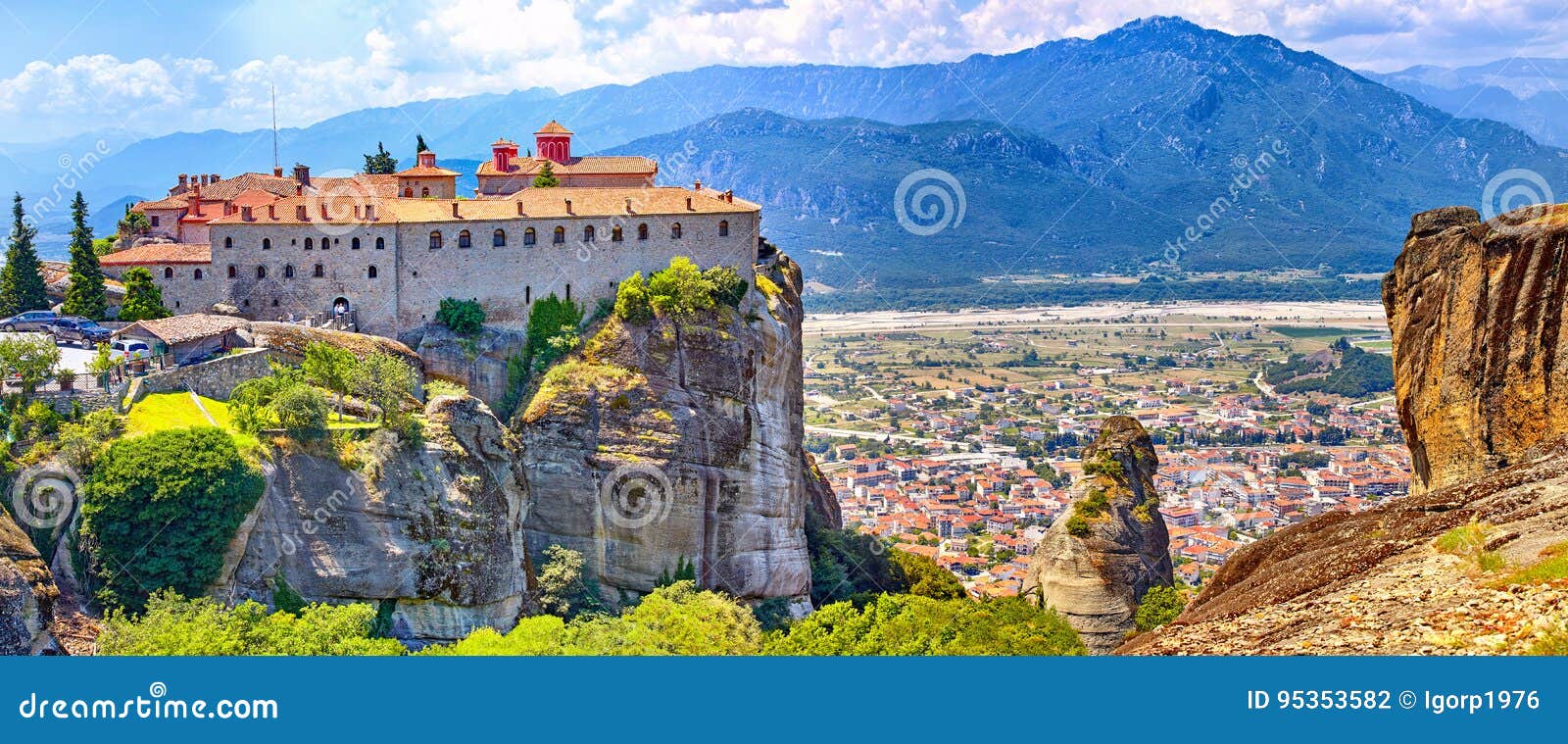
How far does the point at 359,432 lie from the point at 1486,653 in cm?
3190

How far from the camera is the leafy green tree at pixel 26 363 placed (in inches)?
1572

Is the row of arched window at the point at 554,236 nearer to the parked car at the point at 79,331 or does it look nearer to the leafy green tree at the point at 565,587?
the parked car at the point at 79,331

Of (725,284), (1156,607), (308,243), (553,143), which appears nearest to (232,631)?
(308,243)

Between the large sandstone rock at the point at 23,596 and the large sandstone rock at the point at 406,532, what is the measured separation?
5.22 meters

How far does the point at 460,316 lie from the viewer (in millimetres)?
53156

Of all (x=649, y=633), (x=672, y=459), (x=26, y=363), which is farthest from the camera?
(x=672, y=459)

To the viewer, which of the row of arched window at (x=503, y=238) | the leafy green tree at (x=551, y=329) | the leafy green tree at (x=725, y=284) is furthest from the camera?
the leafy green tree at (x=725, y=284)

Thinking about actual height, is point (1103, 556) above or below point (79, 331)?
below

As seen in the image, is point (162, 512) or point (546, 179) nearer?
point (162, 512)

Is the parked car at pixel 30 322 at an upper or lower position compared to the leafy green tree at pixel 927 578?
upper

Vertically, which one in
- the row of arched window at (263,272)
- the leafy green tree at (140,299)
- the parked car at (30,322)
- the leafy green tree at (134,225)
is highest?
the leafy green tree at (134,225)

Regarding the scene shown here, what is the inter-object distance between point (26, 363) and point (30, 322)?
11.1m

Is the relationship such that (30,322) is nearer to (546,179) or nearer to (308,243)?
(308,243)

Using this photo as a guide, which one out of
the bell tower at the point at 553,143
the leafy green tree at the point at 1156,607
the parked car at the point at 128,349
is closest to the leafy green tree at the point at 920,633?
the leafy green tree at the point at 1156,607
